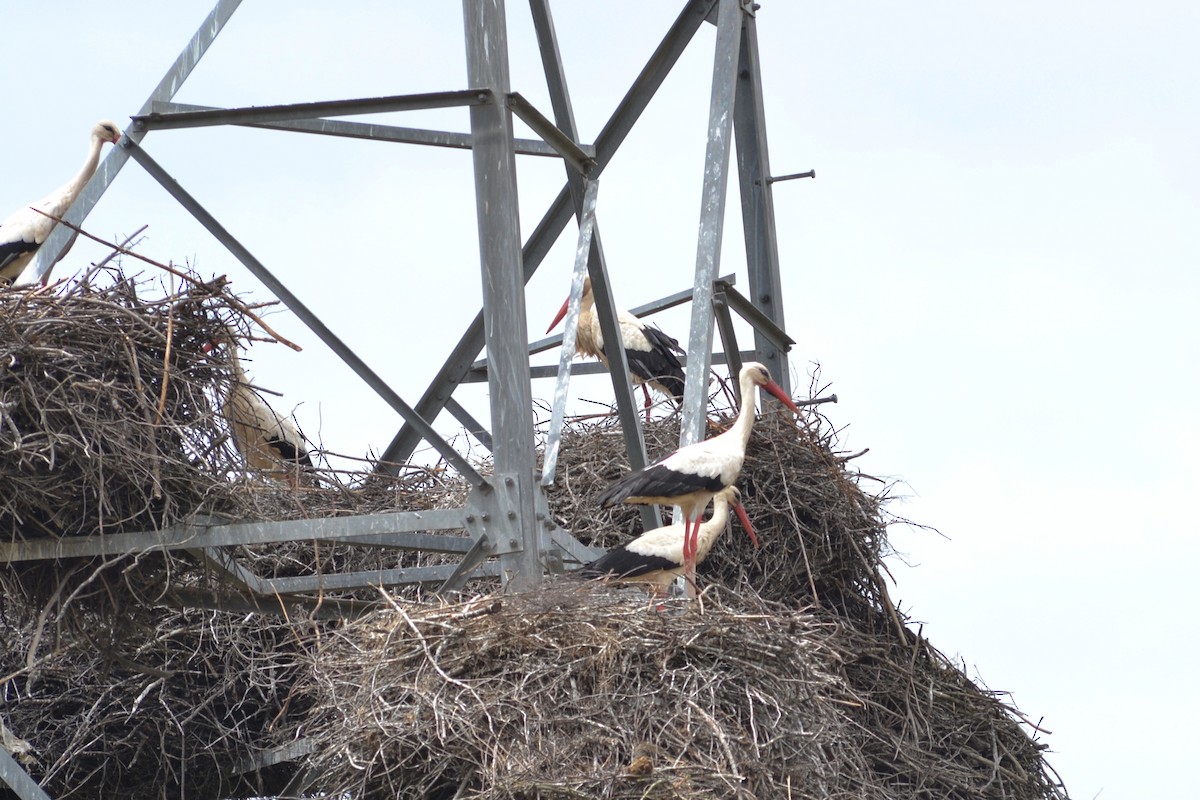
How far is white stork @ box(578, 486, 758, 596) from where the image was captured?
881cm

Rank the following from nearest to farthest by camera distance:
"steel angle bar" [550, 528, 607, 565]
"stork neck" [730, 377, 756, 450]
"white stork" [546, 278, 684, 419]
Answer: "steel angle bar" [550, 528, 607, 565] < "stork neck" [730, 377, 756, 450] < "white stork" [546, 278, 684, 419]

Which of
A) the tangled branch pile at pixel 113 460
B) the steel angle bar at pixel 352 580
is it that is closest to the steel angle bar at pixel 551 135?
the tangled branch pile at pixel 113 460

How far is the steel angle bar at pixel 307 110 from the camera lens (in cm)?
796

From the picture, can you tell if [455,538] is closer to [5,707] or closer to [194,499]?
[194,499]

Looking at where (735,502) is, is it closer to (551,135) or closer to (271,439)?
(551,135)

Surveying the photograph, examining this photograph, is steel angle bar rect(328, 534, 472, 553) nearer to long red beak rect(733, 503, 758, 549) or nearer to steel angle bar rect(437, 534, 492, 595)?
steel angle bar rect(437, 534, 492, 595)

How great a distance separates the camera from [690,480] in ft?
28.4

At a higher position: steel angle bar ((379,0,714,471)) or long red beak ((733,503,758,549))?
steel angle bar ((379,0,714,471))

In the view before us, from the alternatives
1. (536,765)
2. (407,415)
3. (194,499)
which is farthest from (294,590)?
(536,765)

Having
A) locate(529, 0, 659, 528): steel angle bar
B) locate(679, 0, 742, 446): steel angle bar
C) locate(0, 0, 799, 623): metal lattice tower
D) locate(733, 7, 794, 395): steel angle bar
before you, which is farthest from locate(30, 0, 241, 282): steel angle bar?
locate(733, 7, 794, 395): steel angle bar

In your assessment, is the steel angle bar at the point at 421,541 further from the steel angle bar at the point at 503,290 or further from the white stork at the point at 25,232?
the white stork at the point at 25,232

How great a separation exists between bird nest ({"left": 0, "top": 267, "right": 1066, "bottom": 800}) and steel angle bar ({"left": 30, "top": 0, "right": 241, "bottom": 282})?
10.6 inches

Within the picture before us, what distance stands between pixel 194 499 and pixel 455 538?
112cm

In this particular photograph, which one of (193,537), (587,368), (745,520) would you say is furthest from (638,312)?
(193,537)
